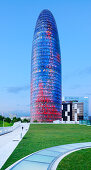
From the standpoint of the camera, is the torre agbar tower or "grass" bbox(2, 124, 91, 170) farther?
the torre agbar tower

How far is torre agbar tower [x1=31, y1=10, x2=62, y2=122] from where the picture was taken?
145 metres

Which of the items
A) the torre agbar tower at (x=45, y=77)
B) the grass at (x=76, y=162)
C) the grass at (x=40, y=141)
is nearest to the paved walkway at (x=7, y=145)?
the grass at (x=40, y=141)

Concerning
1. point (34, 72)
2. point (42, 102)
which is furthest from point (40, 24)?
point (42, 102)

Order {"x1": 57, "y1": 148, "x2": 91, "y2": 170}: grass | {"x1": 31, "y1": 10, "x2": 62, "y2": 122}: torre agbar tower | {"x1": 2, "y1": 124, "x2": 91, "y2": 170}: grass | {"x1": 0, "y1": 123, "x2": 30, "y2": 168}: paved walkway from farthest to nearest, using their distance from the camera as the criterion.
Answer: {"x1": 31, "y1": 10, "x2": 62, "y2": 122}: torre agbar tower, {"x1": 2, "y1": 124, "x2": 91, "y2": 170}: grass, {"x1": 0, "y1": 123, "x2": 30, "y2": 168}: paved walkway, {"x1": 57, "y1": 148, "x2": 91, "y2": 170}: grass

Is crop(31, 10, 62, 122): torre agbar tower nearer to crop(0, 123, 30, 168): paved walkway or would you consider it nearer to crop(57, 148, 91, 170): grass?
crop(0, 123, 30, 168): paved walkway

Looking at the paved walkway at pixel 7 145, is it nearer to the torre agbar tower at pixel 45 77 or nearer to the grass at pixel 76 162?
the grass at pixel 76 162

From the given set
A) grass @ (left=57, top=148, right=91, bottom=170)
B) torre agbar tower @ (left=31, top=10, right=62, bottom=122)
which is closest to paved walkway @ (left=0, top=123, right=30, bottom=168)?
grass @ (left=57, top=148, right=91, bottom=170)

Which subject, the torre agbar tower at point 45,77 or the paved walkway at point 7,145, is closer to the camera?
the paved walkway at point 7,145

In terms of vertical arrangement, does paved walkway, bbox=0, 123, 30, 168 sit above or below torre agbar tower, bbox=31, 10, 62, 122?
below

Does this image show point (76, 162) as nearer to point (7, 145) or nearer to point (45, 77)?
point (7, 145)

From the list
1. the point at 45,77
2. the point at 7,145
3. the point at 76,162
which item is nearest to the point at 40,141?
the point at 7,145

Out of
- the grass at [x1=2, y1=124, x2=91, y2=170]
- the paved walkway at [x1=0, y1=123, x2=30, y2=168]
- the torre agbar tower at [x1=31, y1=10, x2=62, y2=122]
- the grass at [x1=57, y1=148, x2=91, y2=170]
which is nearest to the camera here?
the grass at [x1=57, y1=148, x2=91, y2=170]

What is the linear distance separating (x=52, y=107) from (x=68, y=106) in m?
51.4

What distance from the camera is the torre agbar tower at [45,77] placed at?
144875 millimetres
